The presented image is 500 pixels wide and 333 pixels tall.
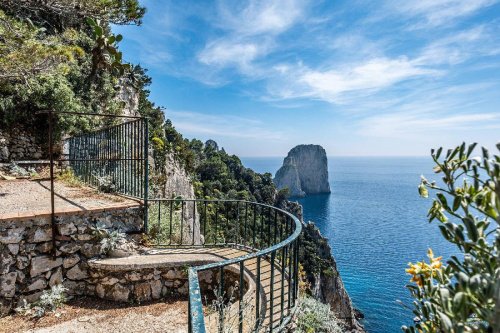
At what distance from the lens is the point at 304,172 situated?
117625mm

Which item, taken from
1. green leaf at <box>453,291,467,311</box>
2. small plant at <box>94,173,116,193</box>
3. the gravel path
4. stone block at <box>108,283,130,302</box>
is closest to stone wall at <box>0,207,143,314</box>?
the gravel path

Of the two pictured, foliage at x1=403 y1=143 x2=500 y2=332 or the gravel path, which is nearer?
foliage at x1=403 y1=143 x2=500 y2=332

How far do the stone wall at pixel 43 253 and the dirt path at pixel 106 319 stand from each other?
0.32 metres

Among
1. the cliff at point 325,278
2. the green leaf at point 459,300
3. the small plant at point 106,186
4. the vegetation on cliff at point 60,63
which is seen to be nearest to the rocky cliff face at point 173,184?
the vegetation on cliff at point 60,63

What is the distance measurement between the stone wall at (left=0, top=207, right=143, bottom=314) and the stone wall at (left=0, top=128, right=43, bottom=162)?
26.2 ft

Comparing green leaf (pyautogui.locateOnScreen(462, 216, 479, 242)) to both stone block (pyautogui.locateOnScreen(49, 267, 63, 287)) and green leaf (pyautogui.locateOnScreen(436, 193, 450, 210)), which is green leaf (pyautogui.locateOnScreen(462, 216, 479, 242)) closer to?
green leaf (pyautogui.locateOnScreen(436, 193, 450, 210))

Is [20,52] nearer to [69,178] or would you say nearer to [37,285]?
[69,178]

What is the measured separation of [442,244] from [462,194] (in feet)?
164

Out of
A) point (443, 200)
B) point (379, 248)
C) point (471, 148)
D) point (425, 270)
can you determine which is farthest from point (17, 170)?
point (379, 248)

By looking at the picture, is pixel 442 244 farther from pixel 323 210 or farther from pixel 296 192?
pixel 296 192

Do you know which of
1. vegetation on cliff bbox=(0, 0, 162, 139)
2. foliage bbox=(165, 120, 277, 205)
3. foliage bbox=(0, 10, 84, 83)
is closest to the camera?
foliage bbox=(0, 10, 84, 83)

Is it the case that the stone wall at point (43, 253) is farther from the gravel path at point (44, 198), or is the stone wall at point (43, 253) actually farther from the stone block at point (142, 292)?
the stone block at point (142, 292)

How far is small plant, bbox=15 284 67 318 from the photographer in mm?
4281

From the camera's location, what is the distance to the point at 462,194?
1.32 meters
